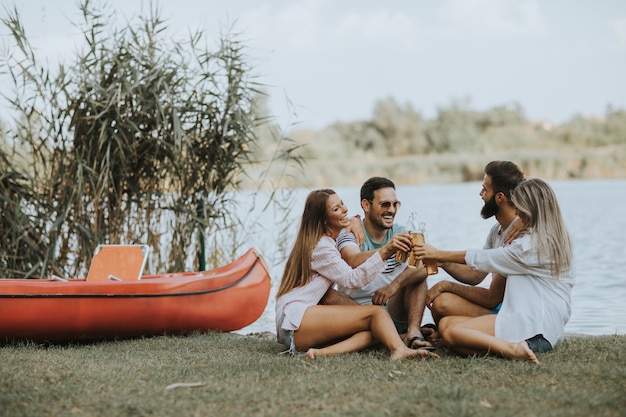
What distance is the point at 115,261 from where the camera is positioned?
5.08 m

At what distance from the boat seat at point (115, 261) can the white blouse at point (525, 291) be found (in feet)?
7.55

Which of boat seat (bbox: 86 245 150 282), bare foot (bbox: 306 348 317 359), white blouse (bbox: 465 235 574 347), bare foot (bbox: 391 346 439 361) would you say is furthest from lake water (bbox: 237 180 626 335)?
bare foot (bbox: 306 348 317 359)

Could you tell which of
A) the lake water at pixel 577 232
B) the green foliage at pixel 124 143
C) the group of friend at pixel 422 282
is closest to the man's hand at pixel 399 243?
the group of friend at pixel 422 282

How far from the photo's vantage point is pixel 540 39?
25.4 metres

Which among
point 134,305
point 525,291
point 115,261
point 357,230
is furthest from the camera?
point 115,261

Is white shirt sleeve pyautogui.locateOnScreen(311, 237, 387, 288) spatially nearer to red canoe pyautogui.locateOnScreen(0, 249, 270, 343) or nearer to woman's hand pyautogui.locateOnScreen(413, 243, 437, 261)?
woman's hand pyautogui.locateOnScreen(413, 243, 437, 261)

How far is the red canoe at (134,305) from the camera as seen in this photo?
436 cm

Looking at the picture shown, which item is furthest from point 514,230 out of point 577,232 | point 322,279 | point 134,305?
point 577,232

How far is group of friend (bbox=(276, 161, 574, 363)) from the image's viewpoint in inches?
140

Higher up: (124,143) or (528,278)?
(124,143)

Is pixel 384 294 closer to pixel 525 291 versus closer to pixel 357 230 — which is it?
pixel 357 230

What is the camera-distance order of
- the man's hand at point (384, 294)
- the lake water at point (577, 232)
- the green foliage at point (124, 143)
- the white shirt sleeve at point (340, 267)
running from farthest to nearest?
the lake water at point (577, 232) < the green foliage at point (124, 143) < the man's hand at point (384, 294) < the white shirt sleeve at point (340, 267)

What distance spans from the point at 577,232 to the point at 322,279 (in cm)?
1002

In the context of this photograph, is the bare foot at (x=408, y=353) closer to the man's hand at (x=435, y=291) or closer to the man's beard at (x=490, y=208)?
the man's hand at (x=435, y=291)
